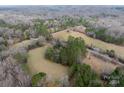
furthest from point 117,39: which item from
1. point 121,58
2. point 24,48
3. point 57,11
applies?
point 24,48

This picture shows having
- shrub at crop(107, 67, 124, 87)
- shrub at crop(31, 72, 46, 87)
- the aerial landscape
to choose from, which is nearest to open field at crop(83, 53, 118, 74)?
the aerial landscape

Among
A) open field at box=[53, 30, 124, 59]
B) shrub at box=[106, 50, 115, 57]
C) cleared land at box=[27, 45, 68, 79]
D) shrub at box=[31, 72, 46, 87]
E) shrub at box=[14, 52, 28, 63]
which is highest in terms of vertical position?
open field at box=[53, 30, 124, 59]

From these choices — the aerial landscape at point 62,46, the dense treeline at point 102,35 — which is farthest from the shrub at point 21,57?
the dense treeline at point 102,35

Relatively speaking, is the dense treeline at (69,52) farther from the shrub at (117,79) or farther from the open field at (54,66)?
the shrub at (117,79)

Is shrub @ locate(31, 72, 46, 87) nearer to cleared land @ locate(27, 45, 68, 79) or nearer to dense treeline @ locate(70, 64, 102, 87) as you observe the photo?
cleared land @ locate(27, 45, 68, 79)

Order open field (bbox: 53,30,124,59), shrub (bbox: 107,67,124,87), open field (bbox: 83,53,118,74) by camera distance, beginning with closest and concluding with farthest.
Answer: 1. shrub (bbox: 107,67,124,87)
2. open field (bbox: 83,53,118,74)
3. open field (bbox: 53,30,124,59)

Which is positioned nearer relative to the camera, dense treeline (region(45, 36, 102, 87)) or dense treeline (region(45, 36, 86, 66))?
dense treeline (region(45, 36, 102, 87))

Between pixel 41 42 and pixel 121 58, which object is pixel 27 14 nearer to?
pixel 41 42

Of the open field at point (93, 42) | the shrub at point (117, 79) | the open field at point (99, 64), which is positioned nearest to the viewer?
the shrub at point (117, 79)
